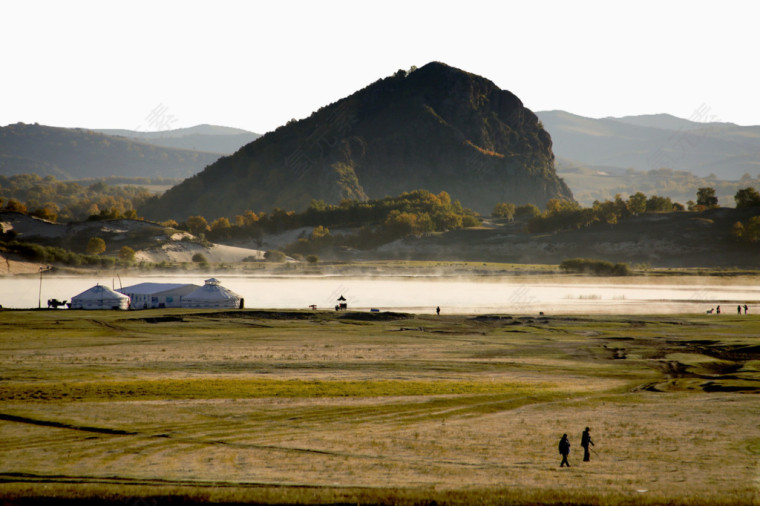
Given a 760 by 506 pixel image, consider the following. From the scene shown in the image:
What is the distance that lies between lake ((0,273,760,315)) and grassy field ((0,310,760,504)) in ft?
103

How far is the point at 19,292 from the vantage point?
142500mm

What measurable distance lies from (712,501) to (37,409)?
120 ft

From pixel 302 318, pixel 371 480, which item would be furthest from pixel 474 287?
pixel 371 480

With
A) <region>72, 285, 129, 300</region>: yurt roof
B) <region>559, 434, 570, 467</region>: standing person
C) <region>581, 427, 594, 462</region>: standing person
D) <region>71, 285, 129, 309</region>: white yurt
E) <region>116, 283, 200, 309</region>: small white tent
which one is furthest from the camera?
<region>116, 283, 200, 309</region>: small white tent

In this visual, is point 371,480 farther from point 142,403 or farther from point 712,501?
point 142,403

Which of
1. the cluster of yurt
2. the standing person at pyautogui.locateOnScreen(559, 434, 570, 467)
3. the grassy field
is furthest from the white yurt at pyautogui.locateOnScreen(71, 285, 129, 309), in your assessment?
the standing person at pyautogui.locateOnScreen(559, 434, 570, 467)

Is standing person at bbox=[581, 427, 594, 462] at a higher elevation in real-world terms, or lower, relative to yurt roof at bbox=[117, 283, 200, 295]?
lower

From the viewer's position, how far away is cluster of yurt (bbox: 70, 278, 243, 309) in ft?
381

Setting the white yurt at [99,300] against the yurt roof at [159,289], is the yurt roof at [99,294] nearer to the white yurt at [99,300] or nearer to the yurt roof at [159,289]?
the white yurt at [99,300]

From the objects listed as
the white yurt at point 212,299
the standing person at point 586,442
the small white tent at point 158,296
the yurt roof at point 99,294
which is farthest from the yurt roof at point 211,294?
the standing person at point 586,442

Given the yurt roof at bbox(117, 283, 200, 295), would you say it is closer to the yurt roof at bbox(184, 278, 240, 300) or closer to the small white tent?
the small white tent

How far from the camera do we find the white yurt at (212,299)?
4633 inches

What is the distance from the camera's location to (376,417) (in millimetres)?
45750

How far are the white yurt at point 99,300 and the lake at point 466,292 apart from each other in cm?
994
